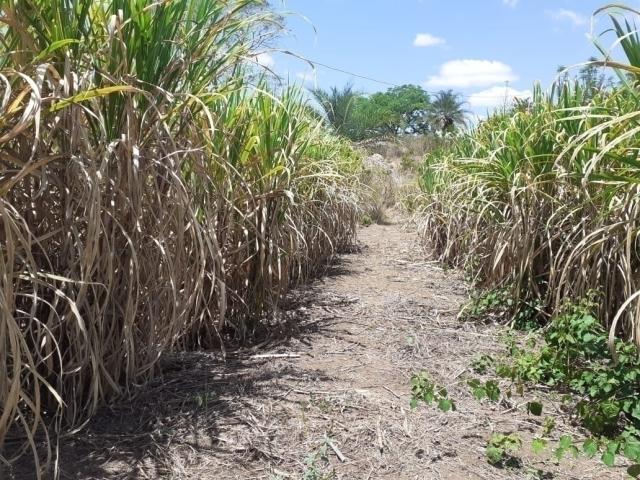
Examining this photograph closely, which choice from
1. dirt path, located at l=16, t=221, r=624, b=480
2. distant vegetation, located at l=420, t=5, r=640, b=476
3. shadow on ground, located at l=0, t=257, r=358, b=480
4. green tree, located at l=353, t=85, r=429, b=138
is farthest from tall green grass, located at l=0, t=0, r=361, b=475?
green tree, located at l=353, t=85, r=429, b=138

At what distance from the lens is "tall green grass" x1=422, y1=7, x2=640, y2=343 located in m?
2.71

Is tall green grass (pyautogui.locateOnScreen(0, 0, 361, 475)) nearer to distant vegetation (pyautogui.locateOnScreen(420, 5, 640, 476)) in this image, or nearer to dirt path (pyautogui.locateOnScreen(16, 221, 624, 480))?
dirt path (pyautogui.locateOnScreen(16, 221, 624, 480))

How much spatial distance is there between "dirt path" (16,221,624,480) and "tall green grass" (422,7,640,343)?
552mm

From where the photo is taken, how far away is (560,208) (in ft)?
10.7

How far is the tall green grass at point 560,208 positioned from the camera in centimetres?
271

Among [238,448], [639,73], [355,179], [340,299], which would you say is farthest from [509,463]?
[355,179]

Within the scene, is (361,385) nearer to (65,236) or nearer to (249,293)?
(249,293)

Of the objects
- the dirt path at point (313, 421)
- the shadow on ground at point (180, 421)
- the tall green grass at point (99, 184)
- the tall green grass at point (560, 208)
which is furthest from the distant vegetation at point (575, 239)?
the tall green grass at point (99, 184)

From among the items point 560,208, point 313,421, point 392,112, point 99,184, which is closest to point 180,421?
point 313,421

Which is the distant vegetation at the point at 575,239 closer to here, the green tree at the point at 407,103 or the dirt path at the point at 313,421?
the dirt path at the point at 313,421

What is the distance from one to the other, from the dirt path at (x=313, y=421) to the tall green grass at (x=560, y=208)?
55 cm

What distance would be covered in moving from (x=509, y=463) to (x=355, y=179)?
5621 mm

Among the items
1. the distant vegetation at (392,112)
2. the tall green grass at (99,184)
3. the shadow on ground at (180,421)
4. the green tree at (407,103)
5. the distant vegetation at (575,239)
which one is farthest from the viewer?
the green tree at (407,103)

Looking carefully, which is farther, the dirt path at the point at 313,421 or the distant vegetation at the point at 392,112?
the distant vegetation at the point at 392,112
